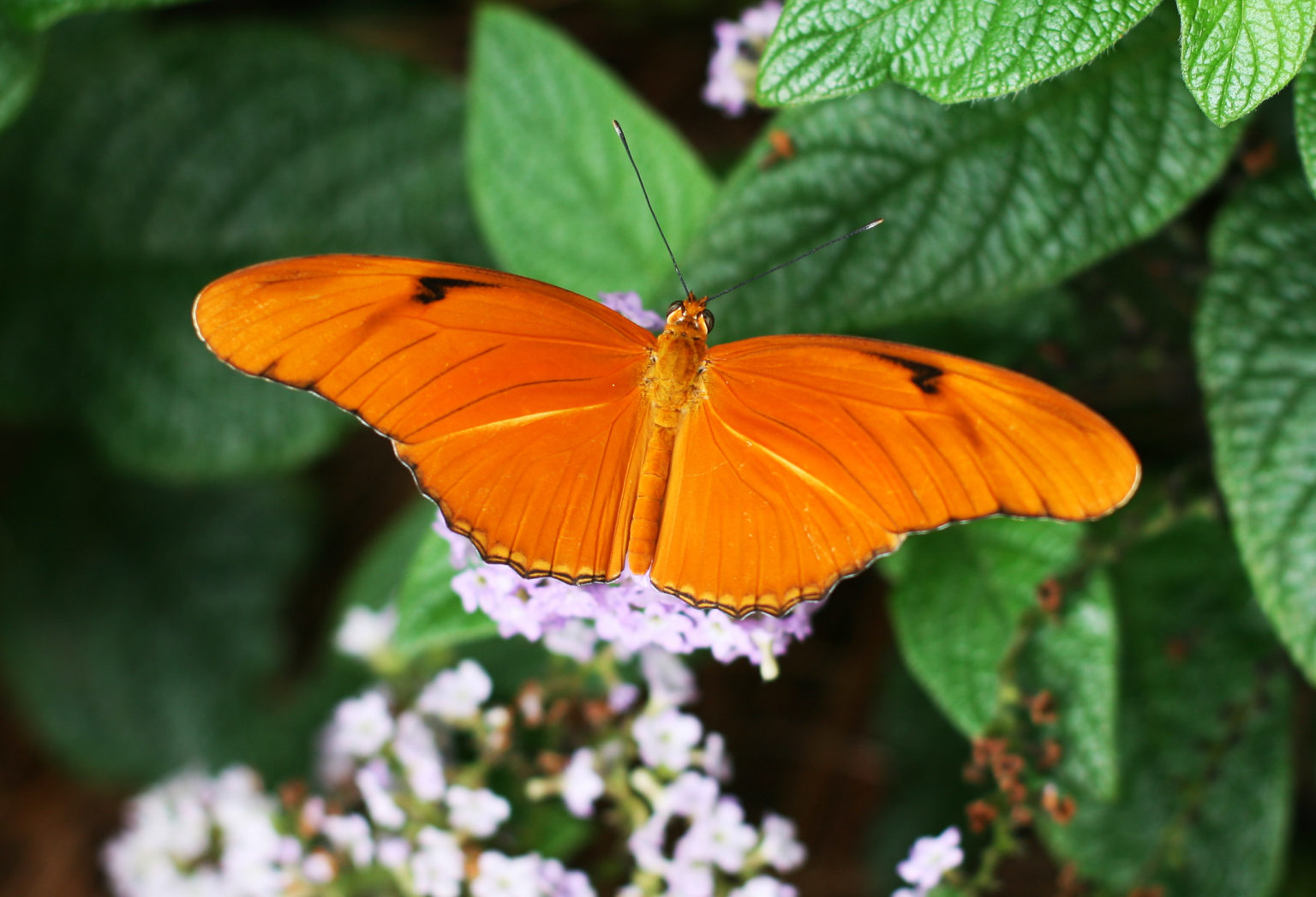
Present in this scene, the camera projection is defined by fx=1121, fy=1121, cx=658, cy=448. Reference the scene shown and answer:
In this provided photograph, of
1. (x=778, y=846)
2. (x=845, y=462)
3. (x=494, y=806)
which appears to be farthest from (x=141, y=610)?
(x=845, y=462)

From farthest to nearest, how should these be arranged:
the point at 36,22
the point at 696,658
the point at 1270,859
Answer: the point at 696,658 < the point at 1270,859 < the point at 36,22

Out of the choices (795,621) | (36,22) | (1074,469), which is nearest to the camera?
(1074,469)

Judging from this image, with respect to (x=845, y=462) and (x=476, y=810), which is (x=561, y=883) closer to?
(x=476, y=810)

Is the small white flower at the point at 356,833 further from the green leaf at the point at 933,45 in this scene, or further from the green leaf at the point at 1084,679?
the green leaf at the point at 933,45

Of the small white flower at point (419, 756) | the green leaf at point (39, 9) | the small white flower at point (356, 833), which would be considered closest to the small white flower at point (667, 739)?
the small white flower at point (419, 756)

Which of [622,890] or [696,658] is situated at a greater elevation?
[696,658]

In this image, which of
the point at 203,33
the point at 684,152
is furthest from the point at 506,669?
the point at 203,33

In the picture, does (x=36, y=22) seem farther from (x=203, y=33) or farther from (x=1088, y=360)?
(x=1088, y=360)
